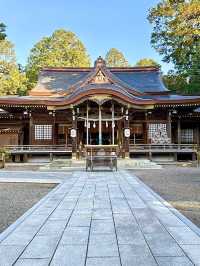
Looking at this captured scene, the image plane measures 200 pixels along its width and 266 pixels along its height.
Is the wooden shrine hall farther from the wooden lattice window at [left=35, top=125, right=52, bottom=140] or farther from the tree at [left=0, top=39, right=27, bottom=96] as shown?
the tree at [left=0, top=39, right=27, bottom=96]

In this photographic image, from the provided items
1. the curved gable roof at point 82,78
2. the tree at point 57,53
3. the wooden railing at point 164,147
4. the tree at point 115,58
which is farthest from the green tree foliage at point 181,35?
the tree at point 115,58

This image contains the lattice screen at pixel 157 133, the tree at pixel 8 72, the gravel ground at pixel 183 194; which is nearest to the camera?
the gravel ground at pixel 183 194

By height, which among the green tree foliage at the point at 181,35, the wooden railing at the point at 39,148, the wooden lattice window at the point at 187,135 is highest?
the green tree foliage at the point at 181,35

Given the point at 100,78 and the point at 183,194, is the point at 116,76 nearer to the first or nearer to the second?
the point at 100,78

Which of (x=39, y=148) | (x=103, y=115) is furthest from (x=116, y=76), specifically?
(x=39, y=148)

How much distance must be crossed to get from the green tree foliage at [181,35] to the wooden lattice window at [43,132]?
12.4m

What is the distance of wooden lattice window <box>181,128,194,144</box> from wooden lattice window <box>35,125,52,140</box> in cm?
1034

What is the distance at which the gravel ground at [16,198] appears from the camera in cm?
537

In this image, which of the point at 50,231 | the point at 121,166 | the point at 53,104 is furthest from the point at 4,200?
the point at 53,104

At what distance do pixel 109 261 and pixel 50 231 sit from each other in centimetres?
141

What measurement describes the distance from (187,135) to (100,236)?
1969 centimetres

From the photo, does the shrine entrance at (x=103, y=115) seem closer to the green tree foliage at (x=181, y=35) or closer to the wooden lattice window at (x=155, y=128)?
the wooden lattice window at (x=155, y=128)

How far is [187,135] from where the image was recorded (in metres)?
22.3

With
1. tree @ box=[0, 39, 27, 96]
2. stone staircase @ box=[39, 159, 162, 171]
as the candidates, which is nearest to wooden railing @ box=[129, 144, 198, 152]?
stone staircase @ box=[39, 159, 162, 171]
